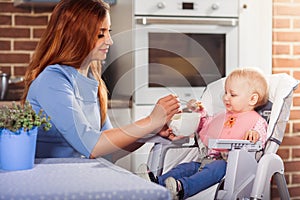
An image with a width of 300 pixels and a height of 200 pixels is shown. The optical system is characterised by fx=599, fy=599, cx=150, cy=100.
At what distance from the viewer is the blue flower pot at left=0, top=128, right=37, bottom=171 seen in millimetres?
1486

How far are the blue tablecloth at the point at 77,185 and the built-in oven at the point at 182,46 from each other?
1954 millimetres

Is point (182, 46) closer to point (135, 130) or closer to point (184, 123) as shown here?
point (184, 123)

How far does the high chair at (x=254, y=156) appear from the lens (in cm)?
252

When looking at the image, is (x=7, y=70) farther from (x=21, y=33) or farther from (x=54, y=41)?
(x=54, y=41)

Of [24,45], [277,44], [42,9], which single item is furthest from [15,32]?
[277,44]

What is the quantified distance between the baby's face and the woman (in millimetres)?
808

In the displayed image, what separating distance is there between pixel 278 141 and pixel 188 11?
1086 mm

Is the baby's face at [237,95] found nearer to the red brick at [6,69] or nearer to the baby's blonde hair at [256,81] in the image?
the baby's blonde hair at [256,81]

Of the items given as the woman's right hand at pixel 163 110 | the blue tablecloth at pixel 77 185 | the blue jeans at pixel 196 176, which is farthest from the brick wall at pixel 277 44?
the blue tablecloth at pixel 77 185

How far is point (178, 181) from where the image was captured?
8.34 feet

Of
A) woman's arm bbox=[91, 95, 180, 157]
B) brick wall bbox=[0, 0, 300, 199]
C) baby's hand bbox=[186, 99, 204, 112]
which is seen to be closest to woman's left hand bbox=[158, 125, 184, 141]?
woman's arm bbox=[91, 95, 180, 157]

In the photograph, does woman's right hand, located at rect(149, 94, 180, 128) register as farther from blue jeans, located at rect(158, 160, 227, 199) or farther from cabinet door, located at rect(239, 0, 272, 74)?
cabinet door, located at rect(239, 0, 272, 74)

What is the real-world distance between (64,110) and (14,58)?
6.52ft

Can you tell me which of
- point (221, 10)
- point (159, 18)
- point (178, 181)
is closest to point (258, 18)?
point (221, 10)
